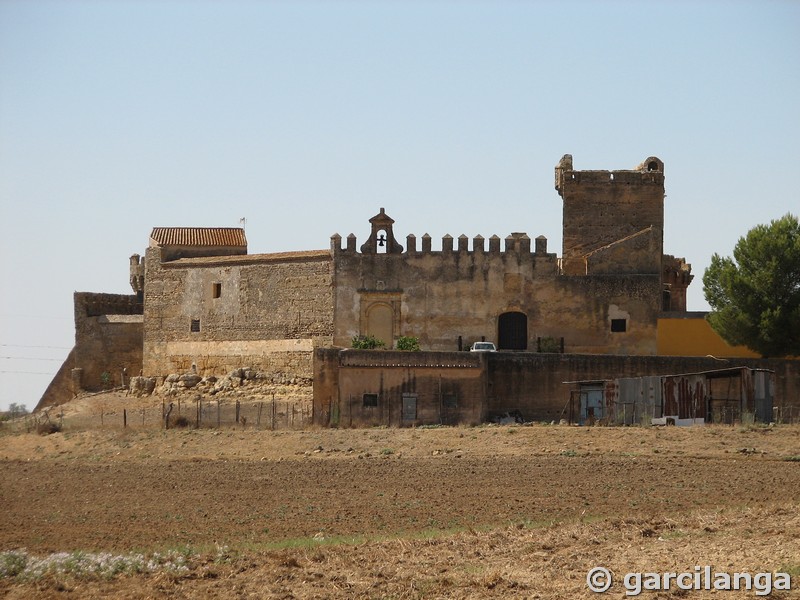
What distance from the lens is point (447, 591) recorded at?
15.2 meters

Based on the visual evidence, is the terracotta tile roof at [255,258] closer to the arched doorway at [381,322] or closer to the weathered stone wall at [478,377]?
the arched doorway at [381,322]

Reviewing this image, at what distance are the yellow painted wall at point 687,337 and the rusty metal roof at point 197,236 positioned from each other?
12272 millimetres

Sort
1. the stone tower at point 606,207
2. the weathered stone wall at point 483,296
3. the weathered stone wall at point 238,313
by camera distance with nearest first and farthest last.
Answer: the weathered stone wall at point 483,296 < the weathered stone wall at point 238,313 < the stone tower at point 606,207

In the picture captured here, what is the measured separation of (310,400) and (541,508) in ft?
52.7

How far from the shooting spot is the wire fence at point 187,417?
33.8 metres

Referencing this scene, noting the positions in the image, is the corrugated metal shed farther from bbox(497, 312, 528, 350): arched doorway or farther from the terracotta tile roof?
the terracotta tile roof

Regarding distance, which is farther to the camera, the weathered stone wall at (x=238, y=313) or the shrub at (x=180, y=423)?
the weathered stone wall at (x=238, y=313)

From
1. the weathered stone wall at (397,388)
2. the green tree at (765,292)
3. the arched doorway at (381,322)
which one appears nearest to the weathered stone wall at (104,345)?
the arched doorway at (381,322)

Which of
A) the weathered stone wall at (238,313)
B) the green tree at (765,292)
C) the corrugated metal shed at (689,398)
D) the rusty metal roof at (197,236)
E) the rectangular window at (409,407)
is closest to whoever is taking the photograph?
the corrugated metal shed at (689,398)

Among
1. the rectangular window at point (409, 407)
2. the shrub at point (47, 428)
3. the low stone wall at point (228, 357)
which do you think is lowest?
the shrub at point (47, 428)

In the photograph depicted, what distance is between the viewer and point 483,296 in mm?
39281

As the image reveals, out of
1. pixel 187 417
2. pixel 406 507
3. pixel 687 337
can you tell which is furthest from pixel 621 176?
pixel 406 507

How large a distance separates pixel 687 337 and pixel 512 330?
4.60 metres

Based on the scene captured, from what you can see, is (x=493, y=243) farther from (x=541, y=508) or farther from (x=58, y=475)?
(x=541, y=508)
